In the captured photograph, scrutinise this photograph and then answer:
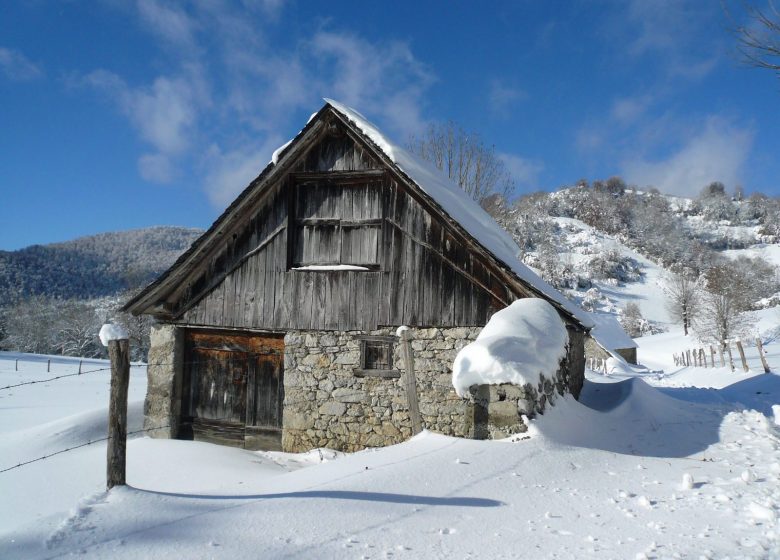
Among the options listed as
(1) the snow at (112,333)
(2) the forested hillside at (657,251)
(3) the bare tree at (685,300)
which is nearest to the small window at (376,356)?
(1) the snow at (112,333)

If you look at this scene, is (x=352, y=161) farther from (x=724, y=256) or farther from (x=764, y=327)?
(x=724, y=256)

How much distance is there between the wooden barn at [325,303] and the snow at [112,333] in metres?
4.34

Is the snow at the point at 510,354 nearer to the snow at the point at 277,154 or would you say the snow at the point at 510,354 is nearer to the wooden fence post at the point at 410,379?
the wooden fence post at the point at 410,379

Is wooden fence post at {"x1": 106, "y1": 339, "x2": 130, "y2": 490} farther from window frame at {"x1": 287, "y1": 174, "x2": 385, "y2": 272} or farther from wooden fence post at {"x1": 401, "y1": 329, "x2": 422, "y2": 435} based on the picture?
window frame at {"x1": 287, "y1": 174, "x2": 385, "y2": 272}

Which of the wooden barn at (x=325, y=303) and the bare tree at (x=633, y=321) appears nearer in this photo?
the wooden barn at (x=325, y=303)

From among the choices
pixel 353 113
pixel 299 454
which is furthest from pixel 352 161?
pixel 299 454

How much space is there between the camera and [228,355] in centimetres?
988

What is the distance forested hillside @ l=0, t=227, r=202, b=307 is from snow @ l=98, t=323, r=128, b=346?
57399 mm

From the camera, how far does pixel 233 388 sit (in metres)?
9.81

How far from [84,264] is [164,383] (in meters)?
106

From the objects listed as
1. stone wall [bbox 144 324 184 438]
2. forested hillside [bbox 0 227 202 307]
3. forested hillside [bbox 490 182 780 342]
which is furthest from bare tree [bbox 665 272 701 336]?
forested hillside [bbox 0 227 202 307]

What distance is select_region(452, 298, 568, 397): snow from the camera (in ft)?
20.7

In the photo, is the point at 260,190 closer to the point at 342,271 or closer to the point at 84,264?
the point at 342,271

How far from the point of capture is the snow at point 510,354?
6.32m
